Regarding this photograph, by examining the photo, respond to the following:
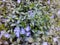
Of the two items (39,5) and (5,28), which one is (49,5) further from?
(5,28)

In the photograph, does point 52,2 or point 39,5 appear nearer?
point 39,5

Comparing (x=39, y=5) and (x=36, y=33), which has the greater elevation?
(x=39, y=5)

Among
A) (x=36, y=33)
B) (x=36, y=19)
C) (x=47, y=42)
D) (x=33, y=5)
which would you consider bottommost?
(x=47, y=42)

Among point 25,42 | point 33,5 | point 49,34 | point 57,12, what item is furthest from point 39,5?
point 25,42

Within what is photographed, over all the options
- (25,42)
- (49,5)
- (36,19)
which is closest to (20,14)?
(36,19)

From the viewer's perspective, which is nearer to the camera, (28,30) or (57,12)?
(28,30)

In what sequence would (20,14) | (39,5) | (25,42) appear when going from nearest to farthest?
(25,42) < (20,14) < (39,5)

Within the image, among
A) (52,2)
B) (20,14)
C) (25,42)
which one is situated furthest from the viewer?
(52,2)

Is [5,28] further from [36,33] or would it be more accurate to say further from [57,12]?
[57,12]

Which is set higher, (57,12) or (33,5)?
(33,5)
